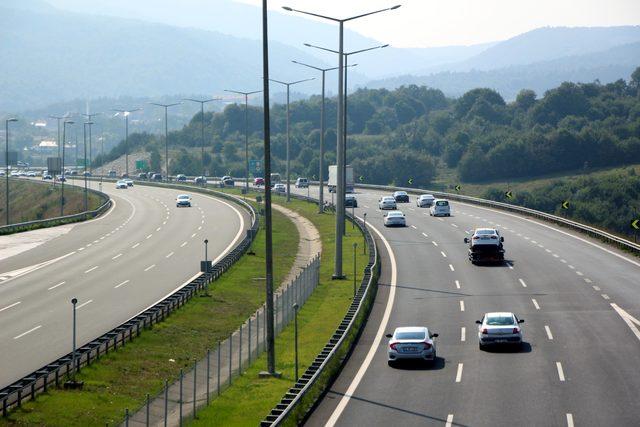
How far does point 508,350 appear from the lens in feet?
138

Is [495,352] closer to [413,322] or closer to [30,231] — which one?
[413,322]

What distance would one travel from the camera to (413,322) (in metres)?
49.0

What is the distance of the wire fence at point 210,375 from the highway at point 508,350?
4.05 meters

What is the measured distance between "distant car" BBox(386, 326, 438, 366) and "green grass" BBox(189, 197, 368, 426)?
11.9 feet

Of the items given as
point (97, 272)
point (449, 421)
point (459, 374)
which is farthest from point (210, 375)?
point (97, 272)

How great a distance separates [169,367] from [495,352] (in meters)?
12.8

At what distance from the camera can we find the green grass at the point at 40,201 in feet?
488

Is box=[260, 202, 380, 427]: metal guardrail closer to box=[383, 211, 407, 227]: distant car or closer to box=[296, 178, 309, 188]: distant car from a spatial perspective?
box=[383, 211, 407, 227]: distant car

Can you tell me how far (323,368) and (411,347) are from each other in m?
4.21

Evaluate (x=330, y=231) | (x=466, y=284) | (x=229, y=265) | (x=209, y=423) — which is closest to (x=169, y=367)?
(x=209, y=423)

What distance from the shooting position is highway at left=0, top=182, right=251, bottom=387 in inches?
1889

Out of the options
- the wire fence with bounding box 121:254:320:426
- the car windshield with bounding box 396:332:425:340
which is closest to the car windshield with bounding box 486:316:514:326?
the car windshield with bounding box 396:332:425:340

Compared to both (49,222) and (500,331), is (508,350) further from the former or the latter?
(49,222)

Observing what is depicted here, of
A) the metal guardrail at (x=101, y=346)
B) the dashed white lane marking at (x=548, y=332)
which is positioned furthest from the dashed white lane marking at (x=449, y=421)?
the dashed white lane marking at (x=548, y=332)
